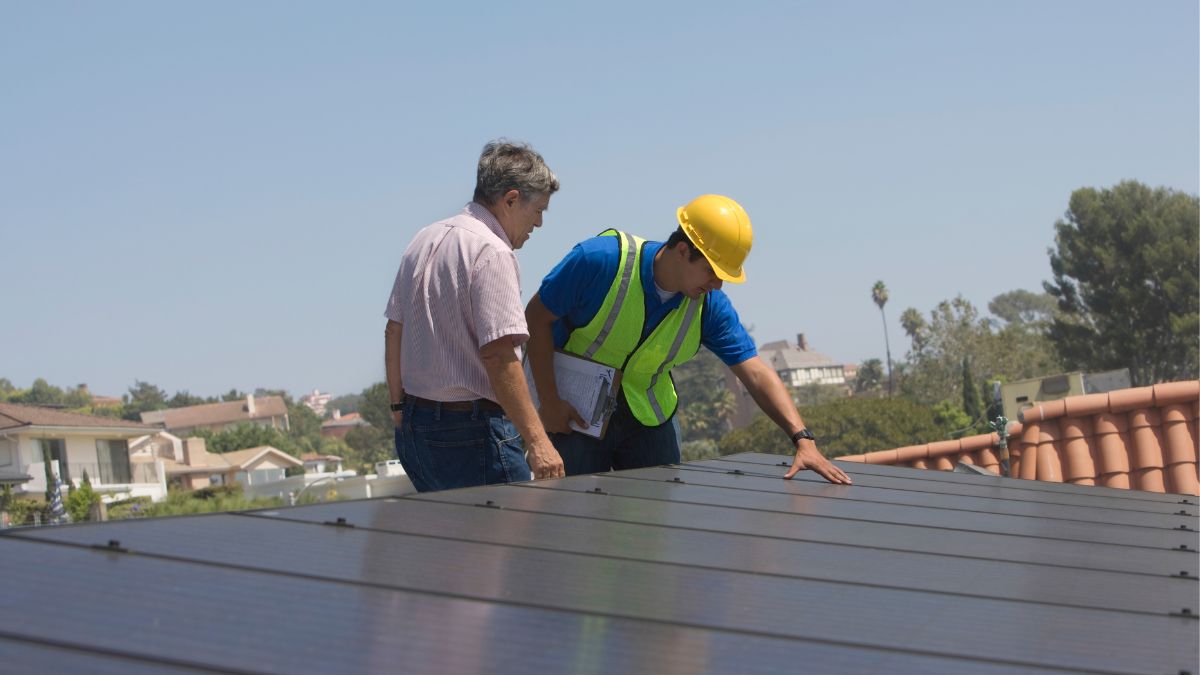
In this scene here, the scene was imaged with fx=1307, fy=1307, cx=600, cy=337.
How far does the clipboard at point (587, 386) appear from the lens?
212 inches

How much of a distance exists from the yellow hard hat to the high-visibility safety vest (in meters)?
0.27

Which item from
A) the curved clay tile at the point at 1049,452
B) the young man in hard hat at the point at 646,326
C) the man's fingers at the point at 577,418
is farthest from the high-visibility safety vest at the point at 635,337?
the curved clay tile at the point at 1049,452

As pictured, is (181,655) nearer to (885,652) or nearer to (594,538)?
(885,652)

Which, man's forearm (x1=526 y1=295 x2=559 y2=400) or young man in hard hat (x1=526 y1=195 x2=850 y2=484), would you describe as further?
man's forearm (x1=526 y1=295 x2=559 y2=400)

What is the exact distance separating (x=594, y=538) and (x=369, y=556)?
620 millimetres

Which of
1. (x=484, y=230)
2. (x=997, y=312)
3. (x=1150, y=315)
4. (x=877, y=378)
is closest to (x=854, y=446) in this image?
(x=1150, y=315)

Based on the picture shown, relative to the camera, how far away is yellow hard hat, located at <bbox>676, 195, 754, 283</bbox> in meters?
5.06

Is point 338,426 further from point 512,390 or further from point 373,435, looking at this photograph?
point 512,390

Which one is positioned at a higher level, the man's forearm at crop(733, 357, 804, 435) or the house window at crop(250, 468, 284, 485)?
the man's forearm at crop(733, 357, 804, 435)

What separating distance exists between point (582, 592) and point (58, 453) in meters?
61.6

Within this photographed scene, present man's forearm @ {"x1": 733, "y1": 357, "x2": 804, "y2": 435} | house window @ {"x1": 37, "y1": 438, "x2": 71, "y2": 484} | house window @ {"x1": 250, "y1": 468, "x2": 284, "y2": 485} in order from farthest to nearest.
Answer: house window @ {"x1": 250, "y1": 468, "x2": 284, "y2": 485} → house window @ {"x1": 37, "y1": 438, "x2": 71, "y2": 484} → man's forearm @ {"x1": 733, "y1": 357, "x2": 804, "y2": 435}

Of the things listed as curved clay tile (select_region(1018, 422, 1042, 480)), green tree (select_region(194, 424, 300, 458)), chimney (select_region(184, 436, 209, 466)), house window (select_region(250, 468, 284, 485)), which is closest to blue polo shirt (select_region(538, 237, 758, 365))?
curved clay tile (select_region(1018, 422, 1042, 480))

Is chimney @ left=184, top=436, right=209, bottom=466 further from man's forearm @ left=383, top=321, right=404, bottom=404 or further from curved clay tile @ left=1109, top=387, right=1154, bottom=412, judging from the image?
man's forearm @ left=383, top=321, right=404, bottom=404

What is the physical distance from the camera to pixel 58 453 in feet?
193
